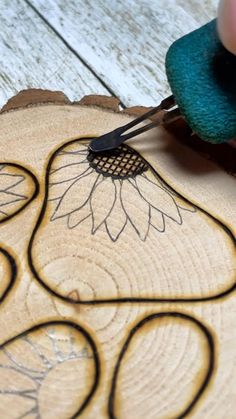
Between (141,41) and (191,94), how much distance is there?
0.36 m

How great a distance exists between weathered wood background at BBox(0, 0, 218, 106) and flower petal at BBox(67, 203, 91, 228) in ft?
0.90

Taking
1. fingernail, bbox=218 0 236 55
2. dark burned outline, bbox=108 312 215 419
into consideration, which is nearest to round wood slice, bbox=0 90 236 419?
dark burned outline, bbox=108 312 215 419

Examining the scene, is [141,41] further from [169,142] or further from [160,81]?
[169,142]

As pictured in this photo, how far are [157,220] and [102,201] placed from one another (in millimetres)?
59

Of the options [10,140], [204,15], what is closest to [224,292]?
[10,140]

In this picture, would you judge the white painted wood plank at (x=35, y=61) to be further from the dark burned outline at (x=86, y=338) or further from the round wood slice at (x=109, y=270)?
the dark burned outline at (x=86, y=338)

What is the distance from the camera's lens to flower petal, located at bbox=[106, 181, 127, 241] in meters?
0.68

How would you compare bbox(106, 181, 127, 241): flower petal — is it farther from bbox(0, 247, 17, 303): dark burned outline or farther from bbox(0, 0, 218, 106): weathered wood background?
bbox(0, 0, 218, 106): weathered wood background

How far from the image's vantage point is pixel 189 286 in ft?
2.10

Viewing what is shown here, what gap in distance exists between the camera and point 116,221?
686mm

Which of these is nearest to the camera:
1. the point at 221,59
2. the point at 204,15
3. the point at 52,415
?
the point at 52,415

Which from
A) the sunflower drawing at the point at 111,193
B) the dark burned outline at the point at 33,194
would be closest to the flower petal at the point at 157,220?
the sunflower drawing at the point at 111,193

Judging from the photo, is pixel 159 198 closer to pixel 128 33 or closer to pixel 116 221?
pixel 116 221

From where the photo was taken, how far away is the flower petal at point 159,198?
2.28 ft
